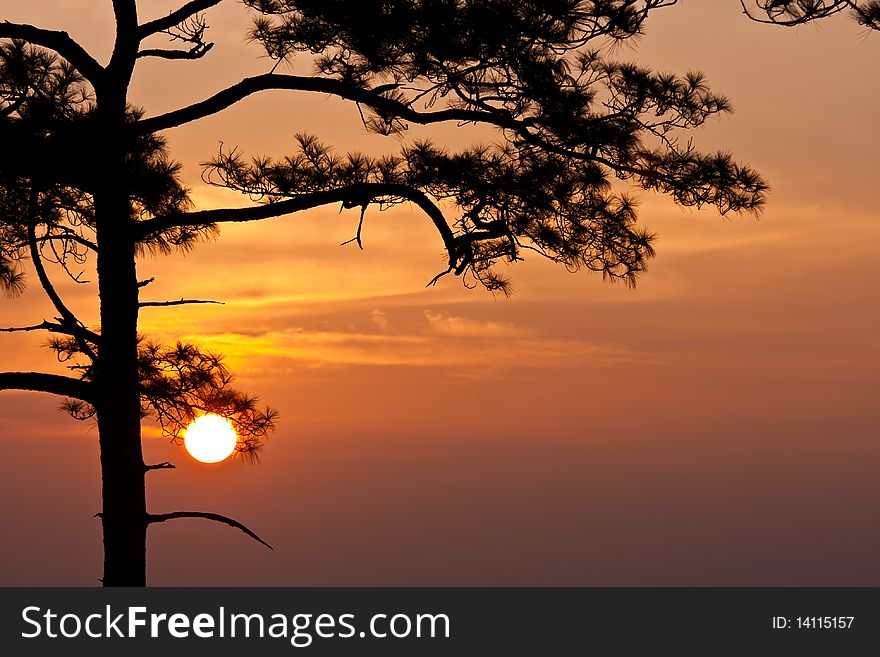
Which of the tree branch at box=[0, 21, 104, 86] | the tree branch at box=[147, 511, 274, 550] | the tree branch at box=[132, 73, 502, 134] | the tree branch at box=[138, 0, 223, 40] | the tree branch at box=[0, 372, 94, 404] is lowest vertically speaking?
the tree branch at box=[147, 511, 274, 550]

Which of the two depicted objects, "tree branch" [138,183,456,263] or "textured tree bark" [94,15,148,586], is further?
"tree branch" [138,183,456,263]

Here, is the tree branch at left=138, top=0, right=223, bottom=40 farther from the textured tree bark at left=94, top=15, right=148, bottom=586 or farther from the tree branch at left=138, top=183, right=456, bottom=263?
the tree branch at left=138, top=183, right=456, bottom=263

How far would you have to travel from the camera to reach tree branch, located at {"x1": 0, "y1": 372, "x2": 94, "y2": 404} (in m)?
5.81

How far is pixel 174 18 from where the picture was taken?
6379mm

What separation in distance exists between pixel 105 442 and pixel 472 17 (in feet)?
10.5

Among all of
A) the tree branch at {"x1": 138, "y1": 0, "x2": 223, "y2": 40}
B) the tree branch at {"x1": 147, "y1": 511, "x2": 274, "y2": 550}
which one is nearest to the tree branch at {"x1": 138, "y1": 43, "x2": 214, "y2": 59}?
the tree branch at {"x1": 138, "y1": 0, "x2": 223, "y2": 40}

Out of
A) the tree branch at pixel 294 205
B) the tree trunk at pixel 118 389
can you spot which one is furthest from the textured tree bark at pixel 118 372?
the tree branch at pixel 294 205

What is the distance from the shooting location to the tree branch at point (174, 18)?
630cm

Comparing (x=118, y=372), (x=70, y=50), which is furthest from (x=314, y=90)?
(x=118, y=372)

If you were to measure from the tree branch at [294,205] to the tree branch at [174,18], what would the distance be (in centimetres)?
122

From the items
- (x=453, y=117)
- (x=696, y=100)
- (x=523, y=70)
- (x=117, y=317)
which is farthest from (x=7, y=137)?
(x=696, y=100)

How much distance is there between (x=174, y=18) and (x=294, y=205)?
4.99ft

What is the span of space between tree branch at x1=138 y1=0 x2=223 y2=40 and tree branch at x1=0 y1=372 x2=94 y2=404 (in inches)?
85.2
